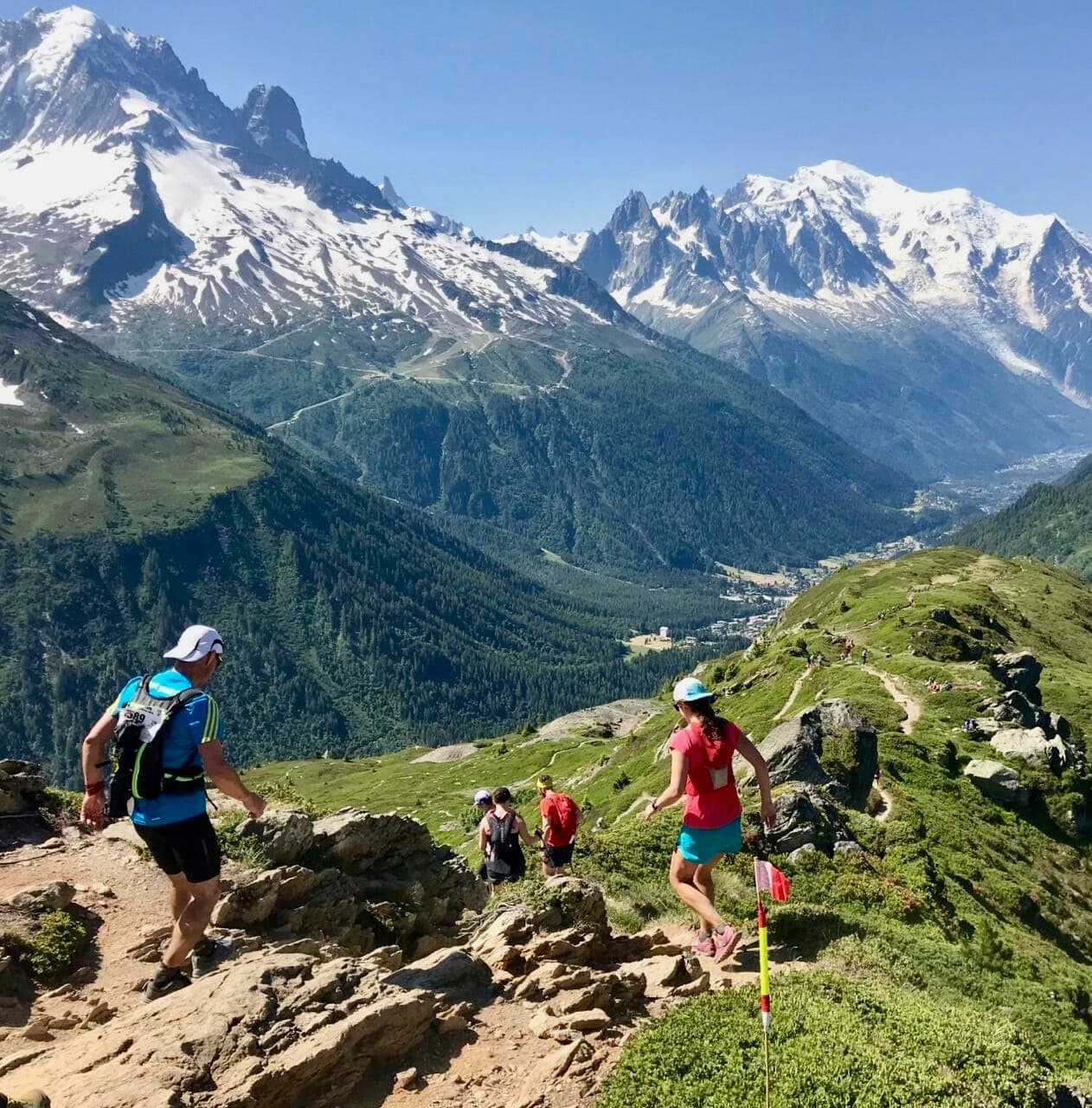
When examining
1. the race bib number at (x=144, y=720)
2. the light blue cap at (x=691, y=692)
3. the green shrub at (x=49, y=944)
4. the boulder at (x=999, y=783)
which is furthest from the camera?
the boulder at (x=999, y=783)

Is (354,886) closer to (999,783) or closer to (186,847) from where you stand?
(186,847)

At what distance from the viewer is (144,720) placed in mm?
12703

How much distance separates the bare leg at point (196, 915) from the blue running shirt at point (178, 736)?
64.7 inches

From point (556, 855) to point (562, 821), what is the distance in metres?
0.94

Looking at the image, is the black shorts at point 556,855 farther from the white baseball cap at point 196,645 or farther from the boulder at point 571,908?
the white baseball cap at point 196,645

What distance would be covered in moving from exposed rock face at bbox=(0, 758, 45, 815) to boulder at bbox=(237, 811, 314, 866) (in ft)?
22.6

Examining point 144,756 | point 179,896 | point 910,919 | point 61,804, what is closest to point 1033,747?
point 910,919

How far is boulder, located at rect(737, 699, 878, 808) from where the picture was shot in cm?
3112

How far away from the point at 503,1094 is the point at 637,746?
8318 cm

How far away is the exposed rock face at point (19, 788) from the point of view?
21.7 m

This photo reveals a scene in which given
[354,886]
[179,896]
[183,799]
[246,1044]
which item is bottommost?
[354,886]

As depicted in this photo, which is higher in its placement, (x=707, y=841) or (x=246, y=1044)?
(x=707, y=841)

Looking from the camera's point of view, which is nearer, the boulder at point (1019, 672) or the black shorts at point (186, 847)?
the black shorts at point (186, 847)

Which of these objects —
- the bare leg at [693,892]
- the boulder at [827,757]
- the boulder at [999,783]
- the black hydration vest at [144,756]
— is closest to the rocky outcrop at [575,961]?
the bare leg at [693,892]
